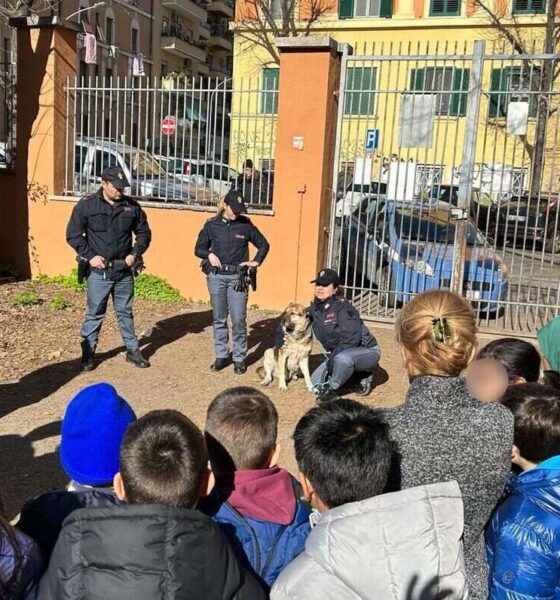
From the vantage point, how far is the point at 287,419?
19.9 feet

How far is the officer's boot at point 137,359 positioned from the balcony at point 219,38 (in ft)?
177

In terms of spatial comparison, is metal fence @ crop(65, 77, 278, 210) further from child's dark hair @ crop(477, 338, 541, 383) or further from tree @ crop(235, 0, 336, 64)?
tree @ crop(235, 0, 336, 64)

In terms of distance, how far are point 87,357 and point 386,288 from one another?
4248 millimetres

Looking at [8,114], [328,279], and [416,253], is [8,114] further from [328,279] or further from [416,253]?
[328,279]

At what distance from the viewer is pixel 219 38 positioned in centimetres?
5828

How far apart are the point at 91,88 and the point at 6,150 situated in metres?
1.85

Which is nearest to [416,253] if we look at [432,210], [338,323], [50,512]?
[432,210]

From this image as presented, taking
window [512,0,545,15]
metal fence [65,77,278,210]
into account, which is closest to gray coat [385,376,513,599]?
metal fence [65,77,278,210]

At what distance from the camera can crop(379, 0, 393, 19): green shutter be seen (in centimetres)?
3045

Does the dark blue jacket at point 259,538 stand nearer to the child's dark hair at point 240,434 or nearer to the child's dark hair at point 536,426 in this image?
the child's dark hair at point 240,434

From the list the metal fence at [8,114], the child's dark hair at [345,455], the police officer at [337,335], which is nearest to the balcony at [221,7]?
the metal fence at [8,114]

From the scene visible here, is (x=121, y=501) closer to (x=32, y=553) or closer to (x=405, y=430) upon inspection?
(x=32, y=553)

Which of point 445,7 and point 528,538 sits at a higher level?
point 445,7

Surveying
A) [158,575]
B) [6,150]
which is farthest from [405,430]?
[6,150]
